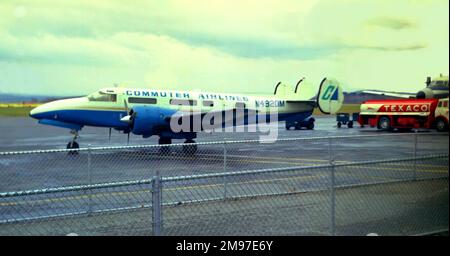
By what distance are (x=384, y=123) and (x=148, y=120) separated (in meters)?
22.1

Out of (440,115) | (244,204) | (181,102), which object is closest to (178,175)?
Result: (244,204)

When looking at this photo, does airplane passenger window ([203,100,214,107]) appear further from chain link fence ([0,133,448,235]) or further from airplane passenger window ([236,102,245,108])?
chain link fence ([0,133,448,235])

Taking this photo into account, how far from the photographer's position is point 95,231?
7969mm

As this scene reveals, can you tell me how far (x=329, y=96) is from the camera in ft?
115

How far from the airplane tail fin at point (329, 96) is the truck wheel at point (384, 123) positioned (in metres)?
4.21

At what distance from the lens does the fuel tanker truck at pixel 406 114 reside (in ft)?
115

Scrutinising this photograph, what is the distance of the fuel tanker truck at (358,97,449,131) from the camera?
3519cm

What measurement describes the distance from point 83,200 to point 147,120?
11.6 m

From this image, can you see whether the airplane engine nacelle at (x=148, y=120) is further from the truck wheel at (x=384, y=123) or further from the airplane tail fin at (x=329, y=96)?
the truck wheel at (x=384, y=123)

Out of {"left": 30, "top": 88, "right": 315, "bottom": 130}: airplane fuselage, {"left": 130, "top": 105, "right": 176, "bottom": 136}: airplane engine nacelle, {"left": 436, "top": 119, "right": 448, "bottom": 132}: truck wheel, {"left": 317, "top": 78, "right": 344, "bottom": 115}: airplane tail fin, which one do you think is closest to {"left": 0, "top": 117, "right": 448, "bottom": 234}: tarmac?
{"left": 130, "top": 105, "right": 176, "bottom": 136}: airplane engine nacelle

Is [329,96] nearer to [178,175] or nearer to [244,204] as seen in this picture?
[178,175]
